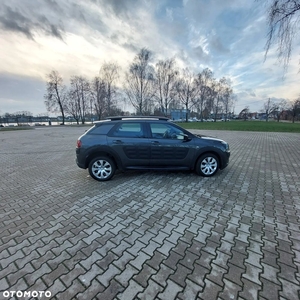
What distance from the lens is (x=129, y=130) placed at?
15.6 feet

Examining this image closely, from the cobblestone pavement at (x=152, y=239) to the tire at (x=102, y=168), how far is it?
0.22 meters

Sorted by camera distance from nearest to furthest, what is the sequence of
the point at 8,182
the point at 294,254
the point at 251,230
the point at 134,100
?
1. the point at 294,254
2. the point at 251,230
3. the point at 8,182
4. the point at 134,100

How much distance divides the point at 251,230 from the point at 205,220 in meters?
0.69

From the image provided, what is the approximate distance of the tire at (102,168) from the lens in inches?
184

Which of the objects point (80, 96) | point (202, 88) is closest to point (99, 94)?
point (80, 96)

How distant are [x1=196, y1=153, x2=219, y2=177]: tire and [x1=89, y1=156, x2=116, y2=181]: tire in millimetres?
2451

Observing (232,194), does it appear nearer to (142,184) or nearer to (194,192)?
(194,192)

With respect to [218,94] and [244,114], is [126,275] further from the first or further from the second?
Answer: [244,114]

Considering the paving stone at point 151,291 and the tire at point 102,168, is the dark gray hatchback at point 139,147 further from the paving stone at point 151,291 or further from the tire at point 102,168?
the paving stone at point 151,291

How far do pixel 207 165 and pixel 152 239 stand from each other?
3077 mm

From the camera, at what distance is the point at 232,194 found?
3887 mm

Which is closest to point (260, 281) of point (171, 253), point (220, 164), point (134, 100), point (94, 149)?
point (171, 253)
